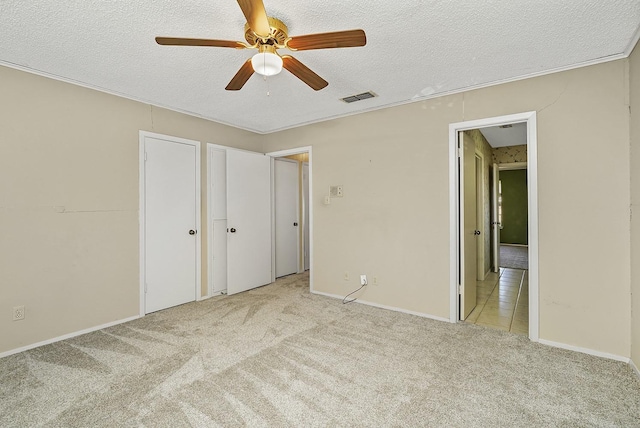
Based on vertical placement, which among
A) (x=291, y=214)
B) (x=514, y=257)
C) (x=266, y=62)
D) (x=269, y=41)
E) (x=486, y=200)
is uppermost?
(x=269, y=41)

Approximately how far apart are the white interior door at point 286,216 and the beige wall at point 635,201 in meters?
4.33

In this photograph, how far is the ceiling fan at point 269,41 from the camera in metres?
1.62

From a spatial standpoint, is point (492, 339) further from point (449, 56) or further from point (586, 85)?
point (449, 56)

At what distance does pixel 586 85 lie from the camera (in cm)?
258

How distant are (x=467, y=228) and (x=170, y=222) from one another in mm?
3539

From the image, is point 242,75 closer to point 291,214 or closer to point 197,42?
point 197,42

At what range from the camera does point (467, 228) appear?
3463 millimetres

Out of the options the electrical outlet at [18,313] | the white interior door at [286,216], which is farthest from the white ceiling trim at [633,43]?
the electrical outlet at [18,313]

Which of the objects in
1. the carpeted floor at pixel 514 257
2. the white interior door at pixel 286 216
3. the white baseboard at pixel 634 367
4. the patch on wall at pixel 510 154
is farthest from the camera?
the carpeted floor at pixel 514 257

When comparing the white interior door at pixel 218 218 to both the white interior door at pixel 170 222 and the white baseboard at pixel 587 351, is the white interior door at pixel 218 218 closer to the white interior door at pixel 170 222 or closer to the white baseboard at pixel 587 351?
the white interior door at pixel 170 222

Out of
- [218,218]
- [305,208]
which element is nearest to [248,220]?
[218,218]

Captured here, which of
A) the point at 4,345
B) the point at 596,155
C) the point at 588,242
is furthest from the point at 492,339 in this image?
the point at 4,345

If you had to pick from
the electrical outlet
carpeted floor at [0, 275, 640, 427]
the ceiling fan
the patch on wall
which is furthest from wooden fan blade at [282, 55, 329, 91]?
the patch on wall

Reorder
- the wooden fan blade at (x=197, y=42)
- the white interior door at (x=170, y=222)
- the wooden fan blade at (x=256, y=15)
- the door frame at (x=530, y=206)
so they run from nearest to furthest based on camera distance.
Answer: the wooden fan blade at (x=256, y=15)
the wooden fan blade at (x=197, y=42)
the door frame at (x=530, y=206)
the white interior door at (x=170, y=222)
